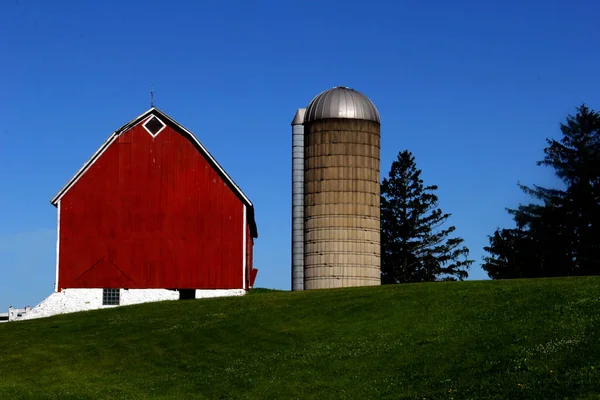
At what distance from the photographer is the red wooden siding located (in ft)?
167

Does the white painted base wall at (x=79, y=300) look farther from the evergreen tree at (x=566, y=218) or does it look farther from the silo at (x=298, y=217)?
the evergreen tree at (x=566, y=218)

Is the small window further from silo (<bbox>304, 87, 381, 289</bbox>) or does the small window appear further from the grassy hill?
silo (<bbox>304, 87, 381, 289</bbox>)

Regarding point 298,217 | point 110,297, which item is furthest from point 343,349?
point 298,217

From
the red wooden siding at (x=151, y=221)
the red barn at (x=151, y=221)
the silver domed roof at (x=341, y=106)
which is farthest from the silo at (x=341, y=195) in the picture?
the red wooden siding at (x=151, y=221)

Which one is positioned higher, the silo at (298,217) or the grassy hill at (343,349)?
the silo at (298,217)

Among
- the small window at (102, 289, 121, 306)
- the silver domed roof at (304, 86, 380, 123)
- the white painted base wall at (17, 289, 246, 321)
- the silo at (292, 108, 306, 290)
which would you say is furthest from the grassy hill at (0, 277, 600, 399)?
the silver domed roof at (304, 86, 380, 123)

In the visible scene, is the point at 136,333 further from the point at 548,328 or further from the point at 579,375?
the point at 579,375

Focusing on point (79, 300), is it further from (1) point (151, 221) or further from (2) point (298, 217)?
(2) point (298, 217)

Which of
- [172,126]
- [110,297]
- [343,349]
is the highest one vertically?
[172,126]

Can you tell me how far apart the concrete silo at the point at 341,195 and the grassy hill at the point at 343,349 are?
33.0 feet

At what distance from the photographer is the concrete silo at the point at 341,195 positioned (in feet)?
176

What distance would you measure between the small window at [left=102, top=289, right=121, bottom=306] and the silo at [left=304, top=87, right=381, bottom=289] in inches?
418

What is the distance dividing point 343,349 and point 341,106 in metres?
26.0

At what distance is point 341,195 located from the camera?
176 ft
